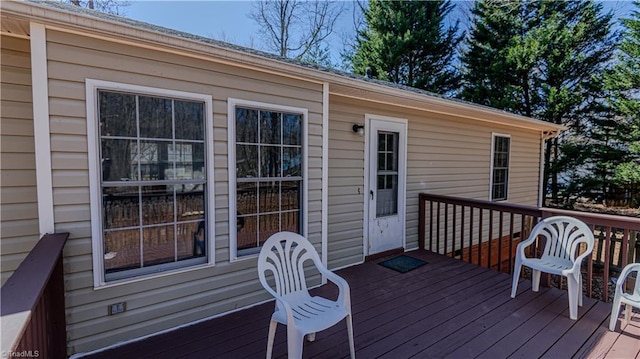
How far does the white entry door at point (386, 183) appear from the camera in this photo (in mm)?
4609

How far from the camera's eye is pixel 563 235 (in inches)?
128

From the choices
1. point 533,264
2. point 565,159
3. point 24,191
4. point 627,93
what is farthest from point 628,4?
point 24,191

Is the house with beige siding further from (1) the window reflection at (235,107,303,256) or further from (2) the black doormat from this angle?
(2) the black doormat

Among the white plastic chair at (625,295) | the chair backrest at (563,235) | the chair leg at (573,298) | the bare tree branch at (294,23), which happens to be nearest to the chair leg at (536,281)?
the chair backrest at (563,235)

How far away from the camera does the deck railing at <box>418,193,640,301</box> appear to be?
3.17 metres

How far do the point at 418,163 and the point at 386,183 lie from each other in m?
0.82

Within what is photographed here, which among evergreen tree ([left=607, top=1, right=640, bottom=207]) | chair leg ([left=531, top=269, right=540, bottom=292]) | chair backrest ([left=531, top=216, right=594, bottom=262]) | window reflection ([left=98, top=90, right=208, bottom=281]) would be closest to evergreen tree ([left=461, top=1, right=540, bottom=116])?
evergreen tree ([left=607, top=1, right=640, bottom=207])

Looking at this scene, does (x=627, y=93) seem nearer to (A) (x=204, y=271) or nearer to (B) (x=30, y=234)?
(A) (x=204, y=271)

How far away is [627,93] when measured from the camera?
10.6m

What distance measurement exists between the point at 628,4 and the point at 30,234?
16724 millimetres

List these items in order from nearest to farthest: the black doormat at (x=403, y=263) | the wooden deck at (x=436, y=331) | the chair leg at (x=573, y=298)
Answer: the wooden deck at (x=436, y=331)
the chair leg at (x=573, y=298)
the black doormat at (x=403, y=263)

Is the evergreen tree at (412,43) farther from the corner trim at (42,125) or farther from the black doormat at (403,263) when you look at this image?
the corner trim at (42,125)

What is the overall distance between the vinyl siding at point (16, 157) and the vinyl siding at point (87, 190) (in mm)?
454

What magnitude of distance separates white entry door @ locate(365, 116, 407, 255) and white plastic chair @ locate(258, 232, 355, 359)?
7.58ft
